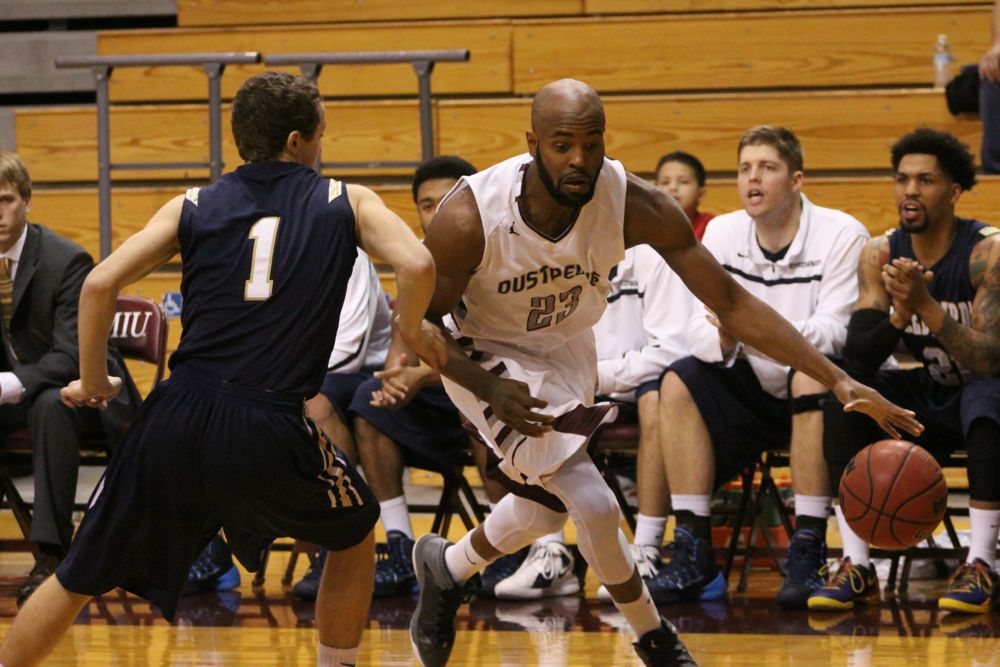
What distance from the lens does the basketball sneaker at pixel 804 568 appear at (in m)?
4.84

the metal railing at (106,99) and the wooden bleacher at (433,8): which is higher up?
the wooden bleacher at (433,8)

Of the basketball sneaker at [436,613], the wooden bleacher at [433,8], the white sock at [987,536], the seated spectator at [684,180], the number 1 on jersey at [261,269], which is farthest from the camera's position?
the wooden bleacher at [433,8]

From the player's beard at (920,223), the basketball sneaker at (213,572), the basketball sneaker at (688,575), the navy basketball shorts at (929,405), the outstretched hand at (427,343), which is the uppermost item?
the player's beard at (920,223)

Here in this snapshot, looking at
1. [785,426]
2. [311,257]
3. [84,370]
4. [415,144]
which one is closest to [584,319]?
[311,257]

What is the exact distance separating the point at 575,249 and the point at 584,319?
0.26 metres

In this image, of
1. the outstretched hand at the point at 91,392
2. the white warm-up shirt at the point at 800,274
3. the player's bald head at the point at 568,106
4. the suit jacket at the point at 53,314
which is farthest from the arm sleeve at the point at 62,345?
the player's bald head at the point at 568,106

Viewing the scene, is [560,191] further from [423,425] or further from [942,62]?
[942,62]

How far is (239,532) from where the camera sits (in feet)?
10.8

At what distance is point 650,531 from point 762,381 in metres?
0.70

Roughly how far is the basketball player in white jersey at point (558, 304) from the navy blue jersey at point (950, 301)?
1522 mm

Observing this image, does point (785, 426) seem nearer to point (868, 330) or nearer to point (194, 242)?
point (868, 330)

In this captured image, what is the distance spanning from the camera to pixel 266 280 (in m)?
3.18

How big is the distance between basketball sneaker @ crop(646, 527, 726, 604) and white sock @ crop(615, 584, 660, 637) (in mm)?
1180

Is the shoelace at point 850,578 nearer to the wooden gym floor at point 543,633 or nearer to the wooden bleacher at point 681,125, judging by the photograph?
the wooden gym floor at point 543,633
